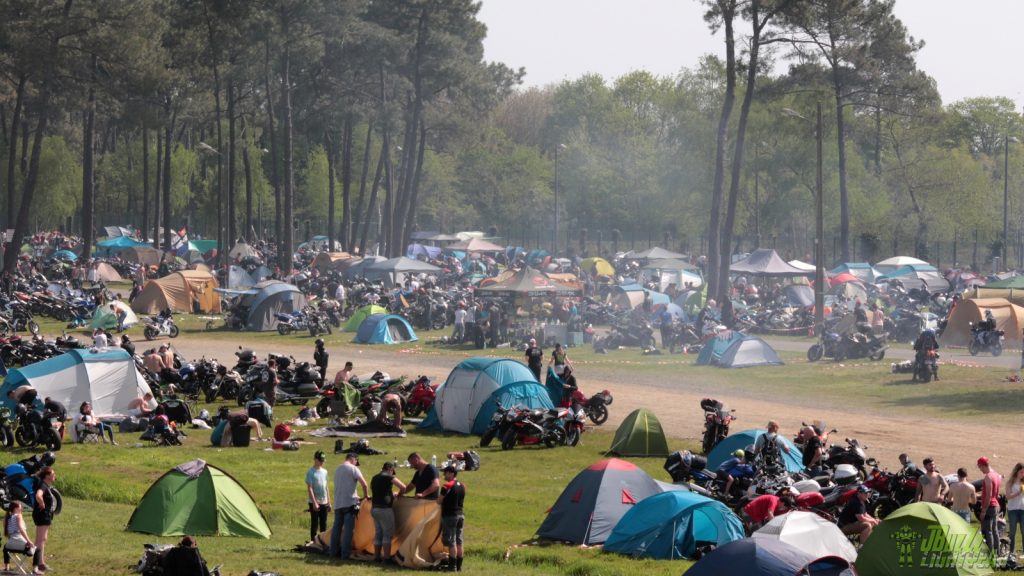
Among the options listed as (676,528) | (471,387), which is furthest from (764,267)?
(676,528)

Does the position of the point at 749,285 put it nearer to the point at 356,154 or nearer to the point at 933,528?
the point at 933,528

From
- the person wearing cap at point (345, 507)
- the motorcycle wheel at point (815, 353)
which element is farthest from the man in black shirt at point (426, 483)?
the motorcycle wheel at point (815, 353)

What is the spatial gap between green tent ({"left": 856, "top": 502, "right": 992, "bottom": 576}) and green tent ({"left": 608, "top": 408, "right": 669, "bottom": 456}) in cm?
873

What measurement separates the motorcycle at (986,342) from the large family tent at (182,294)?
92.9 ft

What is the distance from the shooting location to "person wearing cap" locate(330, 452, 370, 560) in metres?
15.7

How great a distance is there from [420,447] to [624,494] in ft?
26.6

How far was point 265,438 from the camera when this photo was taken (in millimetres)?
25469

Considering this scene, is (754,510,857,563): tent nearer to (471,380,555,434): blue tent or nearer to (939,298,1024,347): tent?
(471,380,555,434): blue tent

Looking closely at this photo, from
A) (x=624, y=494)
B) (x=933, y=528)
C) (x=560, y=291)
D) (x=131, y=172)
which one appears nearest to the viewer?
(x=933, y=528)

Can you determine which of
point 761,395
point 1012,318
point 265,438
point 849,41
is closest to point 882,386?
point 761,395

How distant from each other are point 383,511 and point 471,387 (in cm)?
1020

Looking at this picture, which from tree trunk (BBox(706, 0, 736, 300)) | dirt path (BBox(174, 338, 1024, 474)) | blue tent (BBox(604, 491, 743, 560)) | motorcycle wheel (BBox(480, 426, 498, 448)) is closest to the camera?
blue tent (BBox(604, 491, 743, 560))

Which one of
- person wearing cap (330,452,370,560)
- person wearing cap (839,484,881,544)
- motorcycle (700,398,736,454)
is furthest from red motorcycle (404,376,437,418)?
person wearing cap (839,484,881,544)

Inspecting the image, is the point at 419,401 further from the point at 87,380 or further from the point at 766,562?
the point at 766,562
